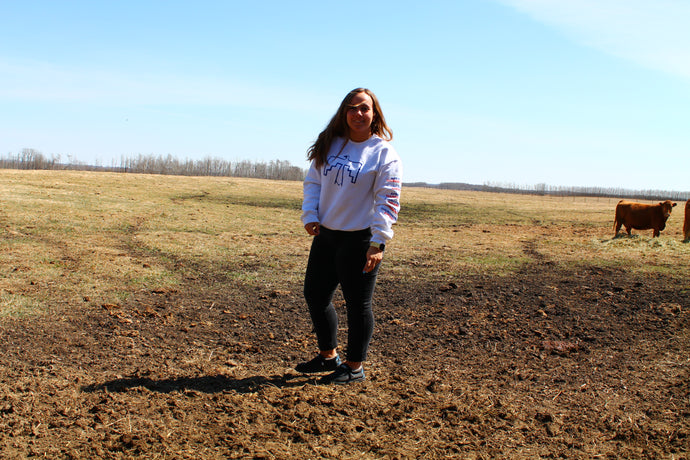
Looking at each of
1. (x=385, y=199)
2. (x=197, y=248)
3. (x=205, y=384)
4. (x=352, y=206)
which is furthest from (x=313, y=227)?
(x=197, y=248)

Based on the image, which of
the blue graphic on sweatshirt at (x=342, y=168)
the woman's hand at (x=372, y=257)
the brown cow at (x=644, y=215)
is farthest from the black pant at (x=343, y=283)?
the brown cow at (x=644, y=215)

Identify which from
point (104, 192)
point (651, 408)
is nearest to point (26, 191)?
point (104, 192)

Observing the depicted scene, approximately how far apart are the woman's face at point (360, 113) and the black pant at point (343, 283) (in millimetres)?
736

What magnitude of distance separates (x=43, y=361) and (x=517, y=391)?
396 centimetres

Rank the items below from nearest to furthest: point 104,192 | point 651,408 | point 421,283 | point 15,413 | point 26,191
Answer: point 15,413, point 651,408, point 421,283, point 26,191, point 104,192

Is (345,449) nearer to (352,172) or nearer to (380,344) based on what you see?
(352,172)

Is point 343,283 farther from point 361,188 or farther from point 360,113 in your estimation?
point 360,113

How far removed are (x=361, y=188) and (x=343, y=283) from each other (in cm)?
70

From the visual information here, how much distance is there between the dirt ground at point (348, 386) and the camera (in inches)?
128

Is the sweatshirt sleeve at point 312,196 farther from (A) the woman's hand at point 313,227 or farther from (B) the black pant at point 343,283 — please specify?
(B) the black pant at point 343,283

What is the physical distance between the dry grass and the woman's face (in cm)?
463

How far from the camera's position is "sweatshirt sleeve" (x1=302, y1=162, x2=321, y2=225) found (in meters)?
3.87

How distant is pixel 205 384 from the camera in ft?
13.6

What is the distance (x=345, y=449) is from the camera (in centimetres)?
316
